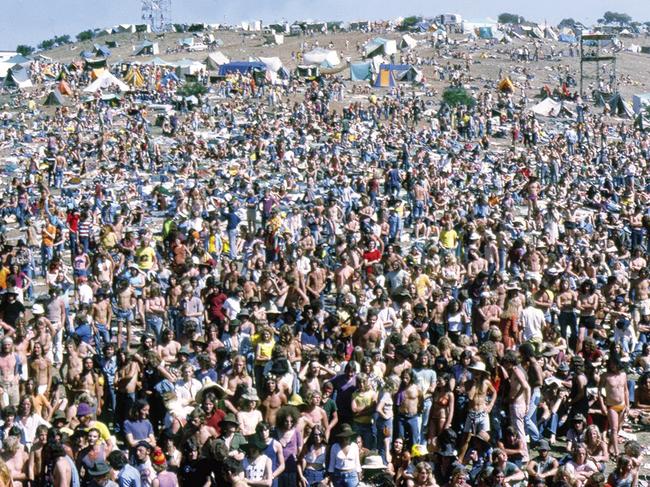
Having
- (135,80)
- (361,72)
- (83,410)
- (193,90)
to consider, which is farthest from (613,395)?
(361,72)

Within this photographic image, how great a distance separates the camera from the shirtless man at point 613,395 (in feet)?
32.4

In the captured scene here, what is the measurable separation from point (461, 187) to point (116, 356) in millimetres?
17753

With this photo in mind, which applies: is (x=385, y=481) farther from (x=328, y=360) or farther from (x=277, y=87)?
(x=277, y=87)

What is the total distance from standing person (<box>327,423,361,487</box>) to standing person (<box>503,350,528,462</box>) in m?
2.14

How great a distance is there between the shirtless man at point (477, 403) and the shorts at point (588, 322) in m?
3.66

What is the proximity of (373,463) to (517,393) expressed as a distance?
6.05 feet

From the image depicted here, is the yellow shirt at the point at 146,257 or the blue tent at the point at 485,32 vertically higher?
the blue tent at the point at 485,32

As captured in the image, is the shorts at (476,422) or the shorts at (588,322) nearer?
the shorts at (476,422)

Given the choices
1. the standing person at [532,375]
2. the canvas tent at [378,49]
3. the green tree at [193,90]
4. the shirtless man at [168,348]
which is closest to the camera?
the standing person at [532,375]

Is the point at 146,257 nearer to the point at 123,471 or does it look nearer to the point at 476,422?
the point at 476,422

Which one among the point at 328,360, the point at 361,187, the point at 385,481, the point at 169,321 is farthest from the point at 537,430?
the point at 361,187

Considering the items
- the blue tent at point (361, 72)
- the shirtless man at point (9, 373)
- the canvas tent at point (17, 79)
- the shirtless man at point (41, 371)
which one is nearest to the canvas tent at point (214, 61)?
the blue tent at point (361, 72)

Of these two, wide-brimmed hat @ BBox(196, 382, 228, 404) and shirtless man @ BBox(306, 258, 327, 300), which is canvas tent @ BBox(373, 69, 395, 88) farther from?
wide-brimmed hat @ BBox(196, 382, 228, 404)

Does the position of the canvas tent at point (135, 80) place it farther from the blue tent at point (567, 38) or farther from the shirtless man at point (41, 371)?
the blue tent at point (567, 38)
